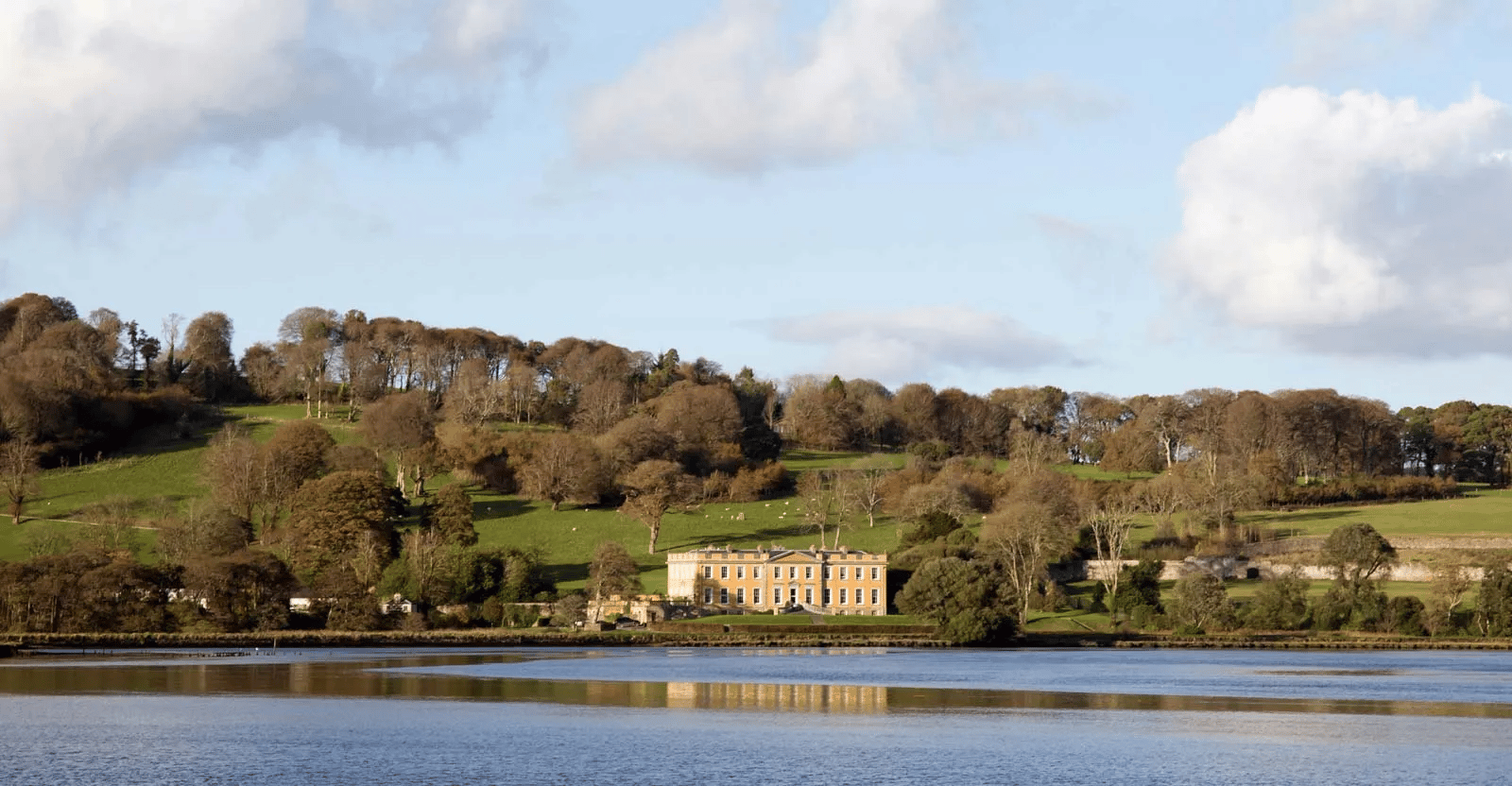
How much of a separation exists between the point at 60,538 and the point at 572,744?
70.6 m

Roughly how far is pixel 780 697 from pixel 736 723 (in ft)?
26.0

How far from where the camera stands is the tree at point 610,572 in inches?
3703

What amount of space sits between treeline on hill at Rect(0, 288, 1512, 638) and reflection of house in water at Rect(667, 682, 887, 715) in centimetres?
3233

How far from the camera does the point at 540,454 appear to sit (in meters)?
124

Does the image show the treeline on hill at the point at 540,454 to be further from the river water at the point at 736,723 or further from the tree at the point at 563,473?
the river water at the point at 736,723

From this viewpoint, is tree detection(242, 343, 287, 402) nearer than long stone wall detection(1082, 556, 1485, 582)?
No

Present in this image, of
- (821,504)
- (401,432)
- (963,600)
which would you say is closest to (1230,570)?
(963,600)

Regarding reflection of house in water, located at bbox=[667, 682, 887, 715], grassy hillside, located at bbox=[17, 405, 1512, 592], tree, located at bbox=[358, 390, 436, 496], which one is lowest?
reflection of house in water, located at bbox=[667, 682, 887, 715]

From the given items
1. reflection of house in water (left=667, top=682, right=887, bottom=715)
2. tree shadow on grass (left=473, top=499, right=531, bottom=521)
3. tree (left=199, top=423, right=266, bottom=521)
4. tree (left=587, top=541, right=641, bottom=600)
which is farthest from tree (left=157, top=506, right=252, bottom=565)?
reflection of house in water (left=667, top=682, right=887, bottom=715)

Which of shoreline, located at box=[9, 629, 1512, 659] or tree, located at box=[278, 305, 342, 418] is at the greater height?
tree, located at box=[278, 305, 342, 418]

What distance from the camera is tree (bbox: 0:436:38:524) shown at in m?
112

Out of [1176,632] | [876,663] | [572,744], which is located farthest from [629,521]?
A: [572,744]

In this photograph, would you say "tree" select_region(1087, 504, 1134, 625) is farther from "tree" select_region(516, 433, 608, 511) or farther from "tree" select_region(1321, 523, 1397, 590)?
"tree" select_region(516, 433, 608, 511)

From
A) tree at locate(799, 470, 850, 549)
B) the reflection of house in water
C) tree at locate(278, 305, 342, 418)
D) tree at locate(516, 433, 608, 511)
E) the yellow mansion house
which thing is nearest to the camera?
the reflection of house in water
